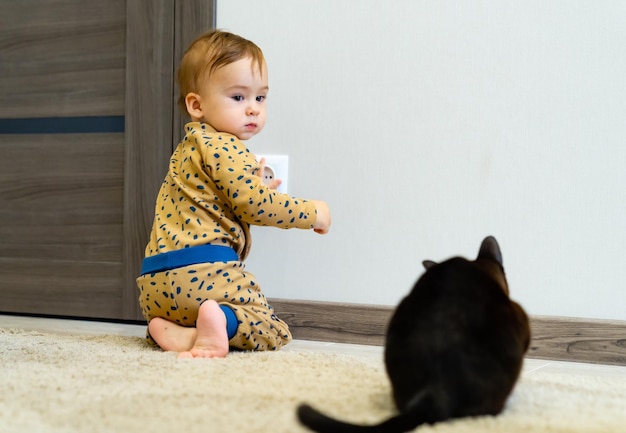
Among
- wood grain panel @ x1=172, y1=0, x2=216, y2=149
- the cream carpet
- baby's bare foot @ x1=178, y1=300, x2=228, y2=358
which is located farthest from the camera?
wood grain panel @ x1=172, y1=0, x2=216, y2=149

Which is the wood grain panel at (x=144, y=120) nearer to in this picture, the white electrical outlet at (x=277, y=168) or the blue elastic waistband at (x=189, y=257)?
the white electrical outlet at (x=277, y=168)

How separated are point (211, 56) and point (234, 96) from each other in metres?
0.10

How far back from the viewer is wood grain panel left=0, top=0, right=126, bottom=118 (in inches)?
78.4

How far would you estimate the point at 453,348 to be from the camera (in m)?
0.85

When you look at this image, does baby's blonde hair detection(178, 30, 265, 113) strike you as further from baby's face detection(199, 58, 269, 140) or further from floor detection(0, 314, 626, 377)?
floor detection(0, 314, 626, 377)

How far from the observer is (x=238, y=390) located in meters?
1.06

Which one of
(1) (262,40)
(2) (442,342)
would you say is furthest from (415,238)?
(2) (442,342)

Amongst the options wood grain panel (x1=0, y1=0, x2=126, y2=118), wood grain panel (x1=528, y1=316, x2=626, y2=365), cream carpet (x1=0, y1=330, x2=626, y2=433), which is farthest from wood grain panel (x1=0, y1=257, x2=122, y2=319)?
wood grain panel (x1=528, y1=316, x2=626, y2=365)

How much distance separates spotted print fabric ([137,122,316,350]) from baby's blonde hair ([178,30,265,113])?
119mm

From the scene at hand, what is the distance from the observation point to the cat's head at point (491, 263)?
1.02 meters

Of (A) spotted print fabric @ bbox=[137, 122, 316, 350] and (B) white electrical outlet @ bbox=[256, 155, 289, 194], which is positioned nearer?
(A) spotted print fabric @ bbox=[137, 122, 316, 350]

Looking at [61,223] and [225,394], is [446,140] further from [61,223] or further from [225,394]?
[61,223]

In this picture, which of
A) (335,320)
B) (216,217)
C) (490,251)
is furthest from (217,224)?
(490,251)

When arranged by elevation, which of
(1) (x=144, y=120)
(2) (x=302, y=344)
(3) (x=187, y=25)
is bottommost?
(2) (x=302, y=344)
